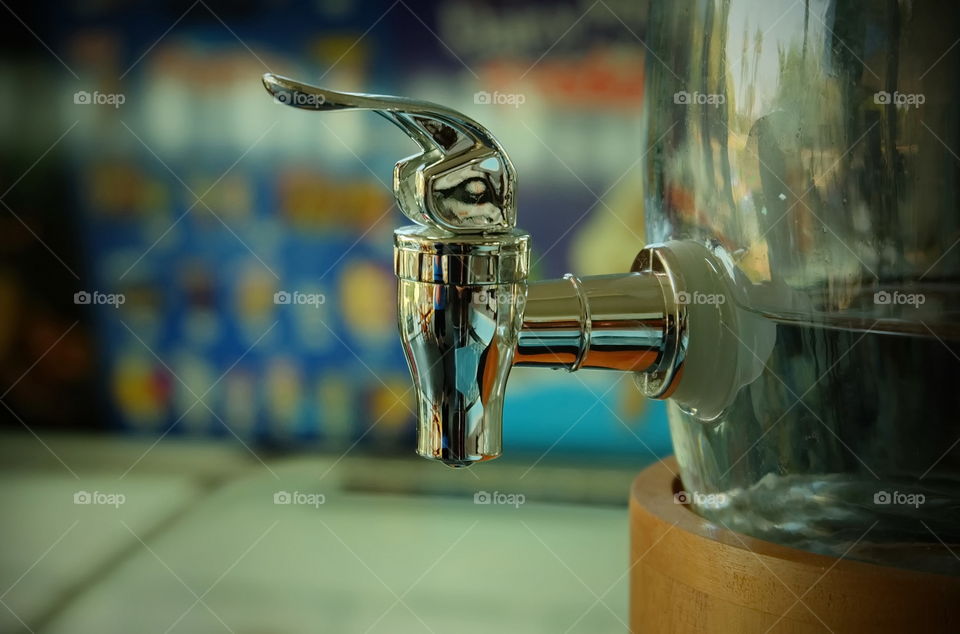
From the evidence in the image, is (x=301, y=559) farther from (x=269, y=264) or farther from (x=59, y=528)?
(x=269, y=264)

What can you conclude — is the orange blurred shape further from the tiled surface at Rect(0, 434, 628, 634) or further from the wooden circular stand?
the wooden circular stand

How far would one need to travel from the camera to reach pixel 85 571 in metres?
1.34

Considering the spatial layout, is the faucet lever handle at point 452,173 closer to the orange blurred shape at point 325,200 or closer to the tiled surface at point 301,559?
the tiled surface at point 301,559

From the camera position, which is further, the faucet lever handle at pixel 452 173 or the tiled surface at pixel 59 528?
the tiled surface at pixel 59 528

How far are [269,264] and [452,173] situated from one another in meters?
1.28

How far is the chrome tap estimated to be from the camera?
38 cm

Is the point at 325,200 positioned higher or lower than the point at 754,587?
higher

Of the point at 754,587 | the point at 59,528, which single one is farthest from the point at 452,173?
the point at 59,528

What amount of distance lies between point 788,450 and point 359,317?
1.22 metres

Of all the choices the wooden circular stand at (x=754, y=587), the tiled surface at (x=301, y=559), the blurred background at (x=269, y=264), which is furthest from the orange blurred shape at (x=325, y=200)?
the wooden circular stand at (x=754, y=587)

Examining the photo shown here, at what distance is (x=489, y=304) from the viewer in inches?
15.4

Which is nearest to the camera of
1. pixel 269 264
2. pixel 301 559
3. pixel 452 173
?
pixel 452 173

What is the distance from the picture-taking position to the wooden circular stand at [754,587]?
0.37 meters

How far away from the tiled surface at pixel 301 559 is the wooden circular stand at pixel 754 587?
0.76 m
